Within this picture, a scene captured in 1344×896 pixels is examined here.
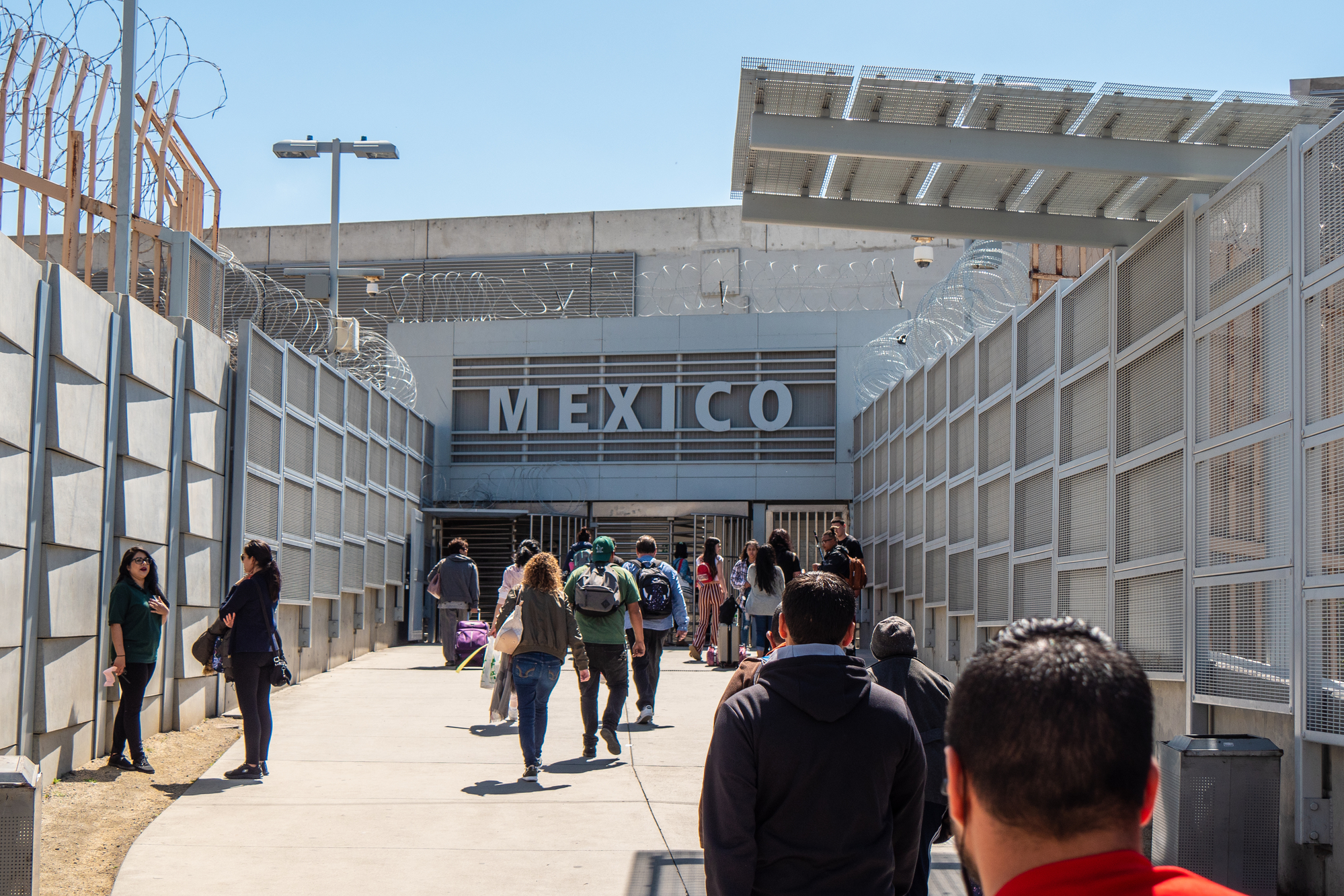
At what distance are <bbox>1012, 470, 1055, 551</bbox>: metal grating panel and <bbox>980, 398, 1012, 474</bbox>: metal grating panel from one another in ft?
1.69

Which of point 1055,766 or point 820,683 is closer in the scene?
point 1055,766

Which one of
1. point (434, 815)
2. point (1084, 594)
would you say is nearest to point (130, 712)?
point (434, 815)

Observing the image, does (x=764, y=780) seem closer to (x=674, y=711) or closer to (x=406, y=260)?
(x=674, y=711)

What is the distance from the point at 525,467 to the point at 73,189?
13.3 metres

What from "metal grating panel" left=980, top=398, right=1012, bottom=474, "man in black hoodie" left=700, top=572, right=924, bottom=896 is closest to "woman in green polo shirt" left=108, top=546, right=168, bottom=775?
"man in black hoodie" left=700, top=572, right=924, bottom=896

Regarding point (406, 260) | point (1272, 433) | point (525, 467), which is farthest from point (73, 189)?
point (406, 260)

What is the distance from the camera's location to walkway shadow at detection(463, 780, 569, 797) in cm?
857

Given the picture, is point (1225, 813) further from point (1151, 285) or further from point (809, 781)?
point (1151, 285)

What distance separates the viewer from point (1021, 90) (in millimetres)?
7305

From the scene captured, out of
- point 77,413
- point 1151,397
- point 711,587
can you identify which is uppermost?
point 1151,397

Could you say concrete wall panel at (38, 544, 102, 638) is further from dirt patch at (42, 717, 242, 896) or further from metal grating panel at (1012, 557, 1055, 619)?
metal grating panel at (1012, 557, 1055, 619)

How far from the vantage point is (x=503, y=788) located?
873 centimetres

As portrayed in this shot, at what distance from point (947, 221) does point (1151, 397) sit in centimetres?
188

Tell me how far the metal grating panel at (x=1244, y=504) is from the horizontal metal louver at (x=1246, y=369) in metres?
0.16
